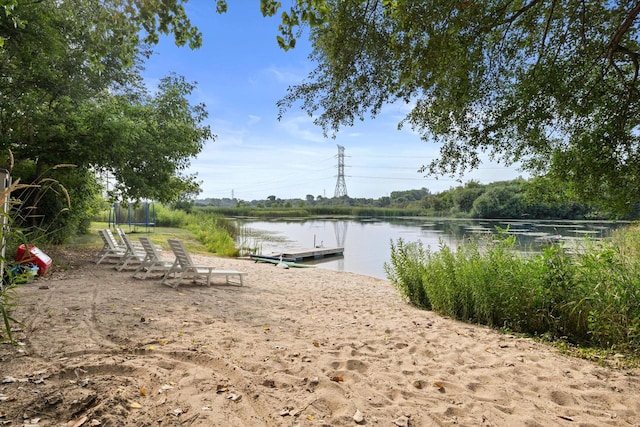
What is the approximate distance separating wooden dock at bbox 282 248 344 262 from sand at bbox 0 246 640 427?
39.1 feet

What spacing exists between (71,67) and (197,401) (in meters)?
10.9

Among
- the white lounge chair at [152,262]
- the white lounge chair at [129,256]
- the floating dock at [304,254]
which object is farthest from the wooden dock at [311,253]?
the white lounge chair at [152,262]

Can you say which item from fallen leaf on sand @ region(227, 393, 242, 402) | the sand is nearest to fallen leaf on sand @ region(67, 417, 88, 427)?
the sand

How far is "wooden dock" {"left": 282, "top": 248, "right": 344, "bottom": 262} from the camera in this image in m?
17.5

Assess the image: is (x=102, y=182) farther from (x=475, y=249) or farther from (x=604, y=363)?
(x=604, y=363)

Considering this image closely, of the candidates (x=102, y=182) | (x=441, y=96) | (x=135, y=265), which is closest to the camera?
(x=441, y=96)

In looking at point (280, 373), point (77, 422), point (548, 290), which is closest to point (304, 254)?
point (548, 290)

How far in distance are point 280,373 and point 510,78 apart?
5.22m

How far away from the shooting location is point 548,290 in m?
5.16

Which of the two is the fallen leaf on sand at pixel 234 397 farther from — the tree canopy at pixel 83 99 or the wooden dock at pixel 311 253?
the wooden dock at pixel 311 253

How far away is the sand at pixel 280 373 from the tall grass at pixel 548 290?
1.85 ft

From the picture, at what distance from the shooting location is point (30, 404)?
2.45 meters

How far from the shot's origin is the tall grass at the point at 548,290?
4547 mm

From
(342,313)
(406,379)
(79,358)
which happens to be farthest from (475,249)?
(79,358)
